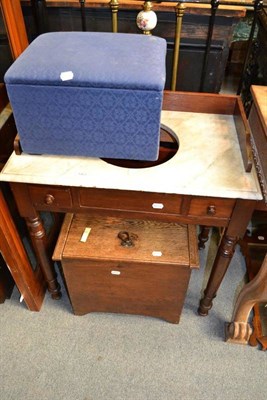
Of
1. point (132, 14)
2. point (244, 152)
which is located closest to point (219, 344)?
point (244, 152)

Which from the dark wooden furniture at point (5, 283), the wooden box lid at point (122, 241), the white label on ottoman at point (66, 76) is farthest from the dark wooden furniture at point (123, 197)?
the dark wooden furniture at point (5, 283)

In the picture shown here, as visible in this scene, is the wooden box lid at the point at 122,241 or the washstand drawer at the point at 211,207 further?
the wooden box lid at the point at 122,241

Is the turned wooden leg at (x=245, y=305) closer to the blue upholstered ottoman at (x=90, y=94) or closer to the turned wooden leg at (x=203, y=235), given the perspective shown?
the turned wooden leg at (x=203, y=235)

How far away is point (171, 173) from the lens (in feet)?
3.15

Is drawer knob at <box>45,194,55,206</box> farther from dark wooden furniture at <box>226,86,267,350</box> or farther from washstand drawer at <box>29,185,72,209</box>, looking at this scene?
dark wooden furniture at <box>226,86,267,350</box>

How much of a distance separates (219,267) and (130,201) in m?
0.42

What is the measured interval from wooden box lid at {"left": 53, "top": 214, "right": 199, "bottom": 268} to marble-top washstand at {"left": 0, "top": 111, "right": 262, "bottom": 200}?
305 millimetres

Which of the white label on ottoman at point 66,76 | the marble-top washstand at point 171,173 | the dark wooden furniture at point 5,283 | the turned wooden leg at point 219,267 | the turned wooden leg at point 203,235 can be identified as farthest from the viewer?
the turned wooden leg at point 203,235

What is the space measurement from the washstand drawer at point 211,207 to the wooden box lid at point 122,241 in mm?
200

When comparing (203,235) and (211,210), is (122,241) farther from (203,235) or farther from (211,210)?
(203,235)

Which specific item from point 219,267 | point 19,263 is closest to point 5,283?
point 19,263

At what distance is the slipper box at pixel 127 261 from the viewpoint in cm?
114

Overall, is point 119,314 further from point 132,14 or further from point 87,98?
point 132,14

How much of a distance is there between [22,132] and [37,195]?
0.20 meters
